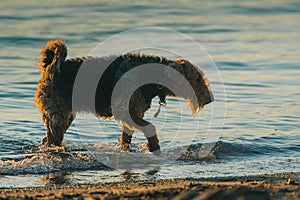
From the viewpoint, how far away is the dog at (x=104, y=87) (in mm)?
11531

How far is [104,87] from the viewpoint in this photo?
37.8ft

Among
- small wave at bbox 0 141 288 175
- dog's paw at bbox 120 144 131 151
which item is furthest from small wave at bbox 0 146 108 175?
dog's paw at bbox 120 144 131 151

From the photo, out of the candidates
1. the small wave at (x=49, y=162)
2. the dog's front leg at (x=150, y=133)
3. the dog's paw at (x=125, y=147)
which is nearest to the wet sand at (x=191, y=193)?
the small wave at (x=49, y=162)

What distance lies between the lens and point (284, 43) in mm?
20344

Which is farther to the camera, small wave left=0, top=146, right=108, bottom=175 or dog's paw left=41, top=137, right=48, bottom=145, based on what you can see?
dog's paw left=41, top=137, right=48, bottom=145

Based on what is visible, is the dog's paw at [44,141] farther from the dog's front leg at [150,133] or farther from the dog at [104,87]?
the dog's front leg at [150,133]

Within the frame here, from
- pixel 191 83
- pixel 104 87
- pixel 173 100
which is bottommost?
pixel 173 100

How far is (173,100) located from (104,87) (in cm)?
377

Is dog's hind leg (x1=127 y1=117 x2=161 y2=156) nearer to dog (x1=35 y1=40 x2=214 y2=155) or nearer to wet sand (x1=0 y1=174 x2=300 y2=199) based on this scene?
dog (x1=35 y1=40 x2=214 y2=155)

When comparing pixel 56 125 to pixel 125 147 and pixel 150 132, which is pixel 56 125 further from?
pixel 150 132

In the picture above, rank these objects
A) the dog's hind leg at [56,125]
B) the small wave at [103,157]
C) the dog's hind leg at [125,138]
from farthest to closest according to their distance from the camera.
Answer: the dog's hind leg at [125,138]
the dog's hind leg at [56,125]
the small wave at [103,157]

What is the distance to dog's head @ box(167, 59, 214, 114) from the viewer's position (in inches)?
462

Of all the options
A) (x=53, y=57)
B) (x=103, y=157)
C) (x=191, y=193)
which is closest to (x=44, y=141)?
(x=103, y=157)

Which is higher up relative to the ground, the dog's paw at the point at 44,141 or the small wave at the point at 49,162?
the dog's paw at the point at 44,141
